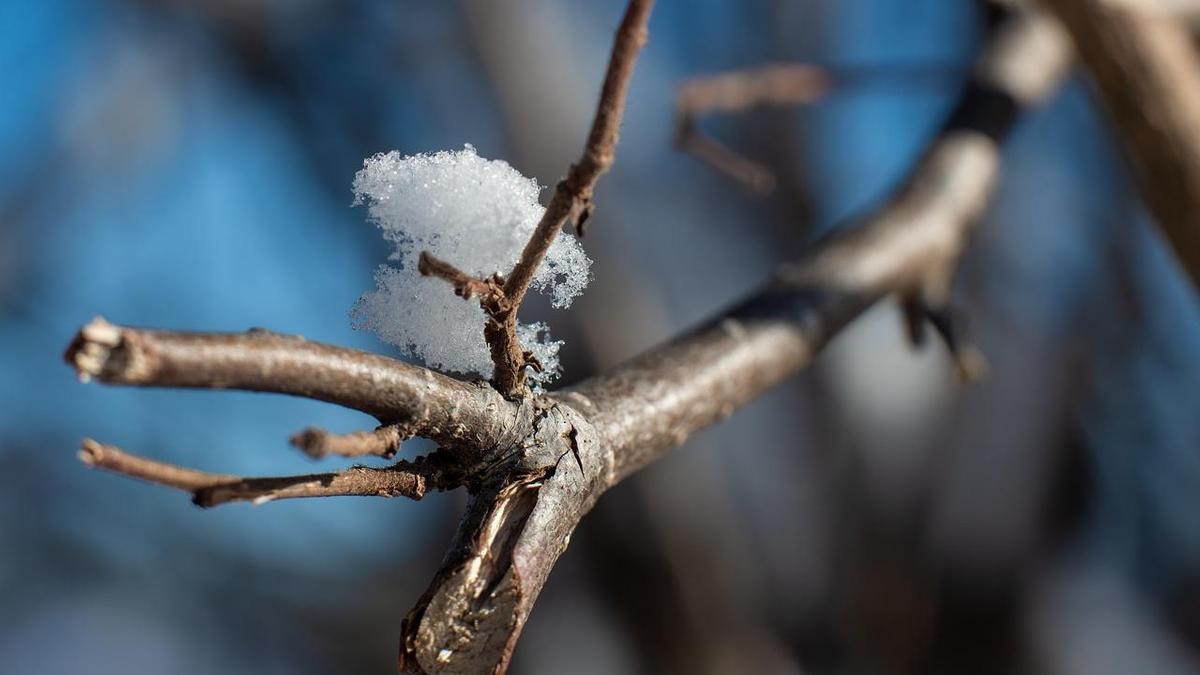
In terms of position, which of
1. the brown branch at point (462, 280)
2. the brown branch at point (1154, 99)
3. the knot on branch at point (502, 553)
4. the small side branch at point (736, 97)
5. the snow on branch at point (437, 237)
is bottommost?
the knot on branch at point (502, 553)

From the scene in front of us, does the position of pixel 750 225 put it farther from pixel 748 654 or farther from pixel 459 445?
pixel 459 445

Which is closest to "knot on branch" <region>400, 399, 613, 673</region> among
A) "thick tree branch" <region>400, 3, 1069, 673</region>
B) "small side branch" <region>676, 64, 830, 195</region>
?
"thick tree branch" <region>400, 3, 1069, 673</region>

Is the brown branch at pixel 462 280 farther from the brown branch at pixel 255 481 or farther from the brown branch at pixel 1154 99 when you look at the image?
the brown branch at pixel 1154 99

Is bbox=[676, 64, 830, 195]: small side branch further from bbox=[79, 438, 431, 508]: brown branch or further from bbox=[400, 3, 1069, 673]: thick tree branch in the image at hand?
bbox=[79, 438, 431, 508]: brown branch

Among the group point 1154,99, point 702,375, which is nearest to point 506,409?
point 702,375

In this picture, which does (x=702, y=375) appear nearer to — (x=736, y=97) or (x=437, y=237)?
(x=437, y=237)

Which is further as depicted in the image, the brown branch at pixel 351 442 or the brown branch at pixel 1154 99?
the brown branch at pixel 1154 99

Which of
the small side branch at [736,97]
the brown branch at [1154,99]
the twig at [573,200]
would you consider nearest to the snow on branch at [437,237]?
the twig at [573,200]
